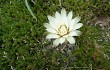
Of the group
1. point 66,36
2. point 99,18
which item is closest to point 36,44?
point 66,36

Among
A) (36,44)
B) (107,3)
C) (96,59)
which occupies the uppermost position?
(107,3)

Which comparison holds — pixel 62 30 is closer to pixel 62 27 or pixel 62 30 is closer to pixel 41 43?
pixel 62 27

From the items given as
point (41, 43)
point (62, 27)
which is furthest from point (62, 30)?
point (41, 43)

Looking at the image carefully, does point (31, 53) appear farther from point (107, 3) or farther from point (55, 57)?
point (107, 3)

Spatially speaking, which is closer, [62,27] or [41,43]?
[62,27]

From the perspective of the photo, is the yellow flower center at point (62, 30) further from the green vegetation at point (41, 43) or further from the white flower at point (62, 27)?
the green vegetation at point (41, 43)

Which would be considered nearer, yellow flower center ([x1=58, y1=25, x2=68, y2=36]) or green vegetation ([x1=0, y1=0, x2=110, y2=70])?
yellow flower center ([x1=58, y1=25, x2=68, y2=36])

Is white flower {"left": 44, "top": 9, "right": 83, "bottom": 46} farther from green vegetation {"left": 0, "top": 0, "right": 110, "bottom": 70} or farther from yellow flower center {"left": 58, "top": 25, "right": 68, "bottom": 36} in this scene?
green vegetation {"left": 0, "top": 0, "right": 110, "bottom": 70}

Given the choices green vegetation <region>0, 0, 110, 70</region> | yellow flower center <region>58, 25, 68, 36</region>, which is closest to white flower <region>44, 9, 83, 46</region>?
yellow flower center <region>58, 25, 68, 36</region>

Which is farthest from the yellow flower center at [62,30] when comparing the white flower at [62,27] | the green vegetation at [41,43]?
the green vegetation at [41,43]
